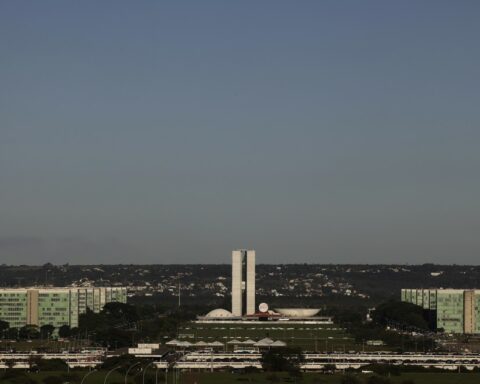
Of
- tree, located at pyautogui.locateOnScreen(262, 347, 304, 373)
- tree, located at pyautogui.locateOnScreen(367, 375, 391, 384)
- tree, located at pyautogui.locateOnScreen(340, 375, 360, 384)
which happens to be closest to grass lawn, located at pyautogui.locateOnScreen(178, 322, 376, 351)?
tree, located at pyautogui.locateOnScreen(262, 347, 304, 373)

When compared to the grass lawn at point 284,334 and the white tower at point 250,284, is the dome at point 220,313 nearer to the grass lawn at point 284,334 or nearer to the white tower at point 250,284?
the white tower at point 250,284

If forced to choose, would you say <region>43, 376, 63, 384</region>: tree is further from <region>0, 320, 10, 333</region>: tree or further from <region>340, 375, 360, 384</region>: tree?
<region>0, 320, 10, 333</region>: tree

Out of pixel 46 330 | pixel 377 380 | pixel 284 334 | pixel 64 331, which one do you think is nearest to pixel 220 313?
pixel 284 334

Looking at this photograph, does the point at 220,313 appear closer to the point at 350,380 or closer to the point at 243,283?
the point at 243,283

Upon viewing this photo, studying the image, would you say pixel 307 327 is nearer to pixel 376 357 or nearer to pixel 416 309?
pixel 416 309

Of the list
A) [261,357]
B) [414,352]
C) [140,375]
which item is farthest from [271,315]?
[140,375]

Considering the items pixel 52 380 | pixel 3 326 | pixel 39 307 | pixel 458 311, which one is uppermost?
pixel 39 307
